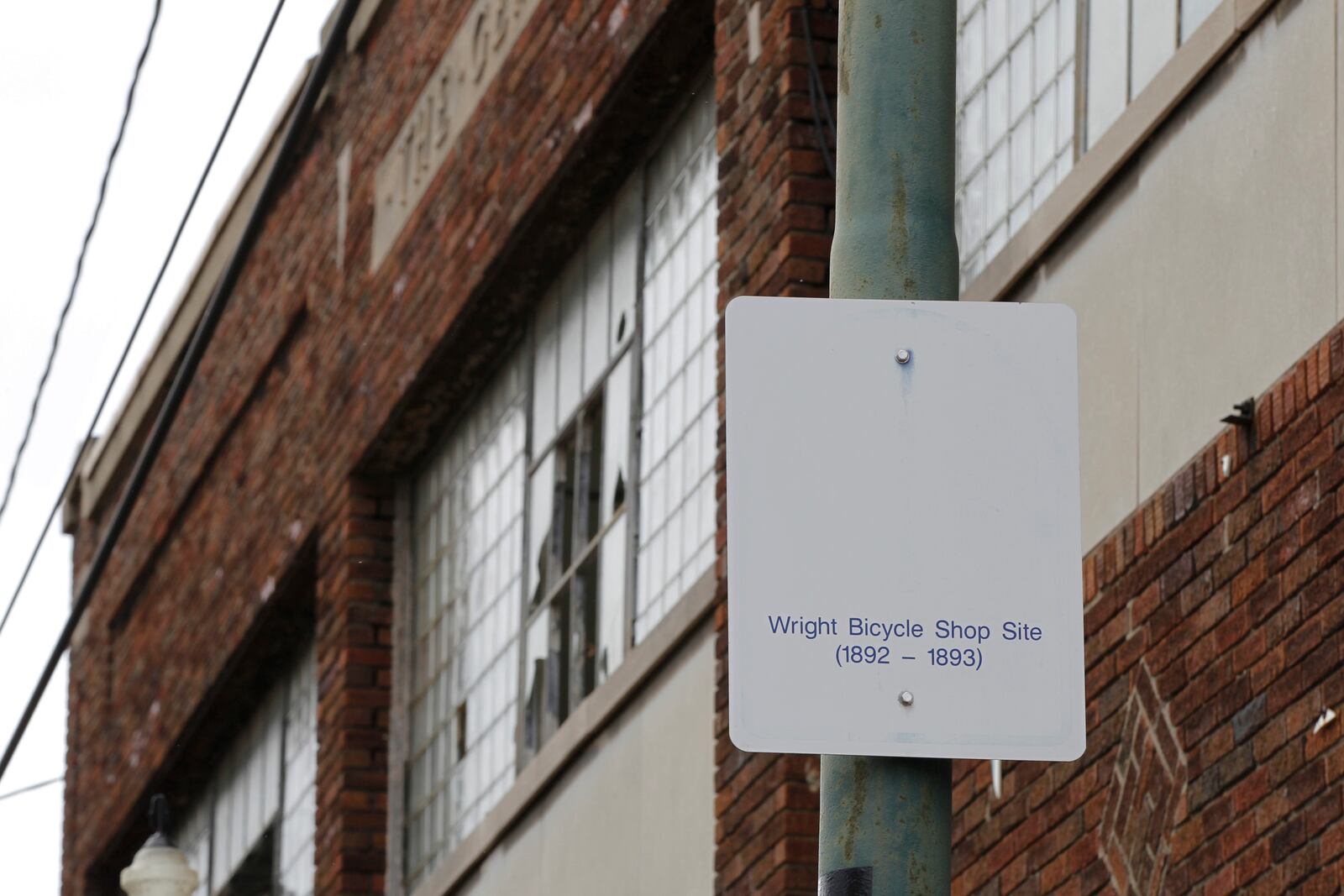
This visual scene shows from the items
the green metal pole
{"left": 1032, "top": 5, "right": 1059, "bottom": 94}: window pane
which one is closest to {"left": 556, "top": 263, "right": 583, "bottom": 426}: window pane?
{"left": 1032, "top": 5, "right": 1059, "bottom": 94}: window pane

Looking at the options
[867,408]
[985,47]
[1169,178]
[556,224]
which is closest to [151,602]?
[556,224]

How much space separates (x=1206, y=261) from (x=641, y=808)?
15.5ft

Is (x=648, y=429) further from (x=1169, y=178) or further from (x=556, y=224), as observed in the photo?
(x=1169, y=178)

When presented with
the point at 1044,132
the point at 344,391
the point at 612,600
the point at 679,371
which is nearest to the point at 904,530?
the point at 1044,132

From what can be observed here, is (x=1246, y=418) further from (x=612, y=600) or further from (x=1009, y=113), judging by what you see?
(x=612, y=600)

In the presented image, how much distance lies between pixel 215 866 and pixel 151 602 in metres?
2.03

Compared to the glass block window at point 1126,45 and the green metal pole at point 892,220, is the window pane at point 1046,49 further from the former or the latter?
the green metal pole at point 892,220

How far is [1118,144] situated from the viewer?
853cm

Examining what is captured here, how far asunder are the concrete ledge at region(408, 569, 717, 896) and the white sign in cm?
667

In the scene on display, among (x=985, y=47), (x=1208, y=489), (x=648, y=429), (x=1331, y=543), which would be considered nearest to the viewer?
(x=1331, y=543)

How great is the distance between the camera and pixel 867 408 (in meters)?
4.23

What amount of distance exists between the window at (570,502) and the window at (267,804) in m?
1.52

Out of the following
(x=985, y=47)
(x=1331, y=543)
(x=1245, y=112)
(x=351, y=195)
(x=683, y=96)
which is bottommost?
(x=1331, y=543)

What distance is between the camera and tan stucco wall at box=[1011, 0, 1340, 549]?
738 cm
